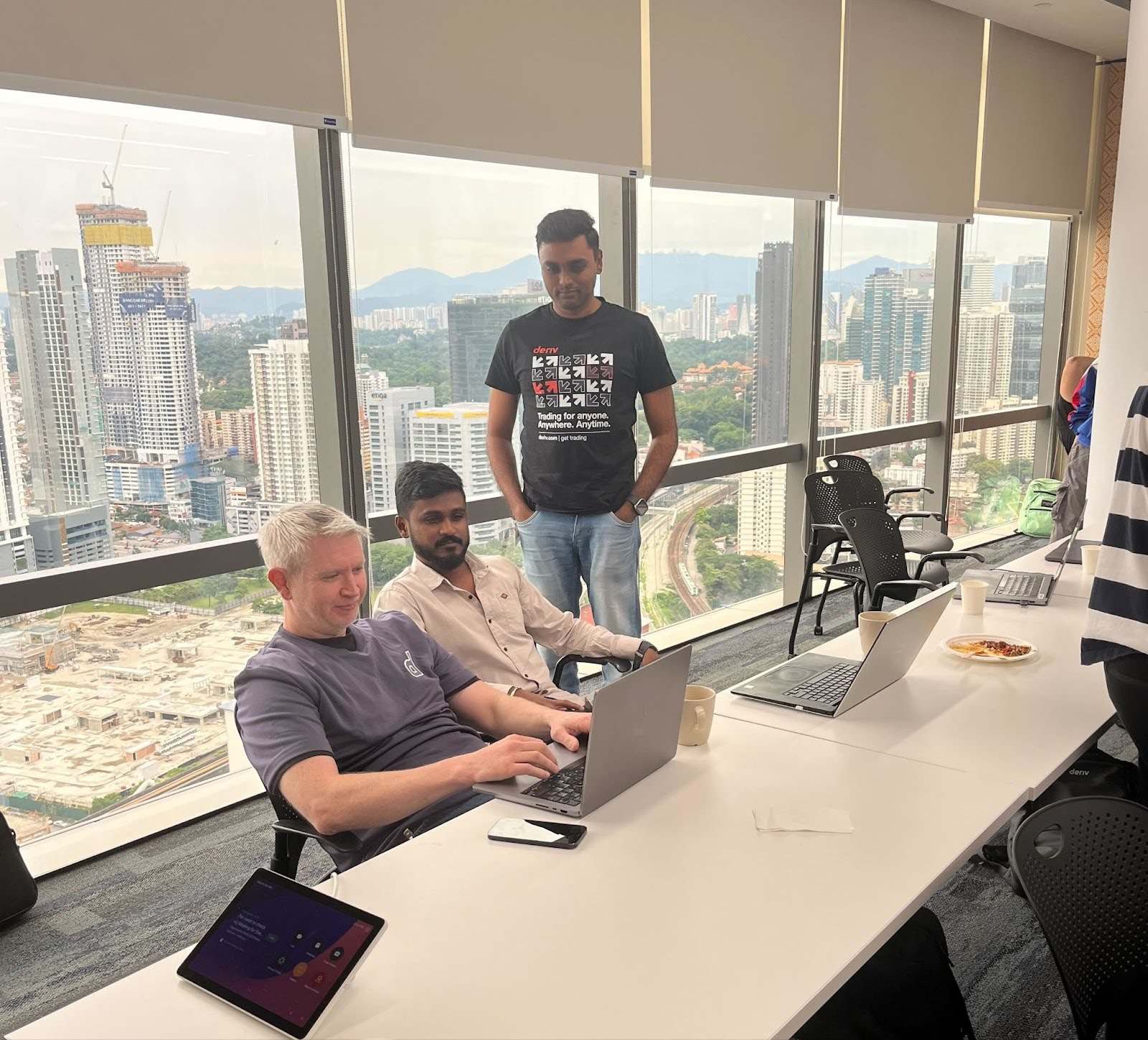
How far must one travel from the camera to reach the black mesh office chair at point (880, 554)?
422 centimetres

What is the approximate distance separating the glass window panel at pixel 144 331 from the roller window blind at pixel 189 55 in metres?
0.21

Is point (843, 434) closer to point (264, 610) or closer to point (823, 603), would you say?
point (823, 603)

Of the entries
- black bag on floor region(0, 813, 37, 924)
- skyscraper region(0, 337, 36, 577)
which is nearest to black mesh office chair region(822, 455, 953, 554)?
skyscraper region(0, 337, 36, 577)

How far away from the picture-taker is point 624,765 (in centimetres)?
194

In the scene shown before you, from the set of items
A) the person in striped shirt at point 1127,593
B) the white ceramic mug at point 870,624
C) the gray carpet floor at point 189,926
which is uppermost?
the person in striped shirt at point 1127,593

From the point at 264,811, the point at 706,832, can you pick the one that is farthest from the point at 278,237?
the point at 706,832

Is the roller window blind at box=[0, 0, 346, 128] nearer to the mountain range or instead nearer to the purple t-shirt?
the mountain range

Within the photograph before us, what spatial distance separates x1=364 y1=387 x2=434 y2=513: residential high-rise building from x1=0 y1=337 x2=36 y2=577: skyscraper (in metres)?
1.21

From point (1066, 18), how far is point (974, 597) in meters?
5.44

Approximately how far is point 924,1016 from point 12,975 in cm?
223

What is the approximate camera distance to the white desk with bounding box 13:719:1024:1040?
131 cm

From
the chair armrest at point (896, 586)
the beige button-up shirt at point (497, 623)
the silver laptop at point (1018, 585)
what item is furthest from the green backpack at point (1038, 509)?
the beige button-up shirt at point (497, 623)

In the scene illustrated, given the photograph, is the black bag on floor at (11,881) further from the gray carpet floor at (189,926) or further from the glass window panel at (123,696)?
the glass window panel at (123,696)

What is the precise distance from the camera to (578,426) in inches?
149
